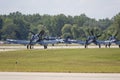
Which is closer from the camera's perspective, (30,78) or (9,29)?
(30,78)

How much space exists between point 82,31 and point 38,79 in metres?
173

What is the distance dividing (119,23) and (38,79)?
124m

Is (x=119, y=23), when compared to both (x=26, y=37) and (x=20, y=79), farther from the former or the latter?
(x=20, y=79)

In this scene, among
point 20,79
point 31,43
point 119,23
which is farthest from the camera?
point 119,23

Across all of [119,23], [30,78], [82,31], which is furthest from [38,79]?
[82,31]

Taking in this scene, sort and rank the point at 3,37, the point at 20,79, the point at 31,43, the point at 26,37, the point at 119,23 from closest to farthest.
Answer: the point at 20,79 < the point at 31,43 < the point at 119,23 < the point at 3,37 < the point at 26,37

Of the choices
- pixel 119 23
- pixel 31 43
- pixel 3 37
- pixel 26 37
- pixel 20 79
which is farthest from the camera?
pixel 26 37

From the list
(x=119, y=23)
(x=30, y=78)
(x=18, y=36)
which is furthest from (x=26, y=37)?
(x=30, y=78)

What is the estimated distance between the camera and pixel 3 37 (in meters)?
182

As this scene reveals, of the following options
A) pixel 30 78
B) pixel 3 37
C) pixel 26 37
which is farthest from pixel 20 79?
pixel 26 37

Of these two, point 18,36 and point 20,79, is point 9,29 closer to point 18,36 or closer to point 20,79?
point 18,36

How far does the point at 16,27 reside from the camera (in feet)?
621

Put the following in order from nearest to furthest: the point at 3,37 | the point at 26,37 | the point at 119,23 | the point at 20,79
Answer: the point at 20,79
the point at 119,23
the point at 3,37
the point at 26,37

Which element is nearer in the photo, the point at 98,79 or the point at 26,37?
the point at 98,79
